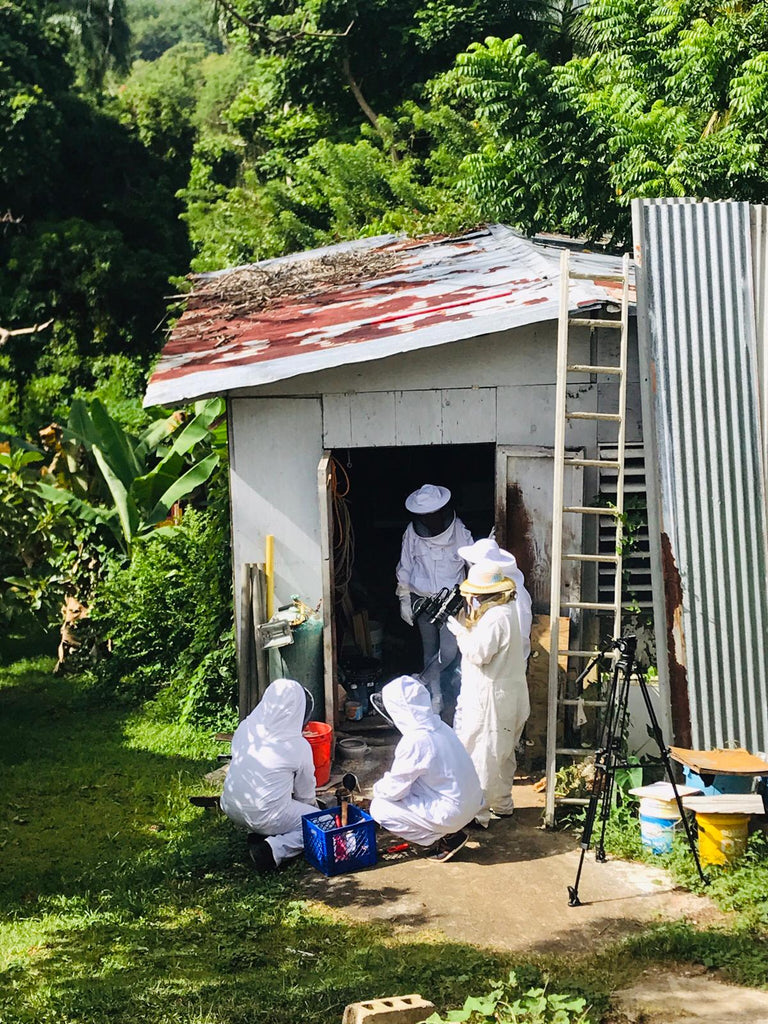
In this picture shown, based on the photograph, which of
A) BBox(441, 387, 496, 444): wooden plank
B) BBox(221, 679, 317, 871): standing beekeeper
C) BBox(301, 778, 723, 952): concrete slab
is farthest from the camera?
BBox(441, 387, 496, 444): wooden plank

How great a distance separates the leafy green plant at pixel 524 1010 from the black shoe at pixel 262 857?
2109 millimetres

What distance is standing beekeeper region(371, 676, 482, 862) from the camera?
6773 millimetres

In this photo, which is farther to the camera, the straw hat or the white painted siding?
the white painted siding

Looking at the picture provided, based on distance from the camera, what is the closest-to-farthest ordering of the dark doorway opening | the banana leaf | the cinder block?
the cinder block < the banana leaf < the dark doorway opening

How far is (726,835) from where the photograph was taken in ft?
21.1

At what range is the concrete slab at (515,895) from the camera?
597 centimetres

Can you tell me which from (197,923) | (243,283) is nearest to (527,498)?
(197,923)

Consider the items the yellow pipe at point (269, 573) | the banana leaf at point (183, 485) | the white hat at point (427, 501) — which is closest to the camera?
the yellow pipe at point (269, 573)

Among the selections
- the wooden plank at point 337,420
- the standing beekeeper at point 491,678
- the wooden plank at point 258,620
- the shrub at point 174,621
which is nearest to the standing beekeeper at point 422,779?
the standing beekeeper at point 491,678

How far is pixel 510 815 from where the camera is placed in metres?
7.61

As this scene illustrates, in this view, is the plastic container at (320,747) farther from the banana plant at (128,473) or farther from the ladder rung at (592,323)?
the banana plant at (128,473)

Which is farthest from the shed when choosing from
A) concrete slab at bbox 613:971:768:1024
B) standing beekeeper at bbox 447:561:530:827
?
concrete slab at bbox 613:971:768:1024

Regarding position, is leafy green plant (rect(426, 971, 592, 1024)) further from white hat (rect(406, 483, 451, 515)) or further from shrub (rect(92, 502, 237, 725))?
shrub (rect(92, 502, 237, 725))

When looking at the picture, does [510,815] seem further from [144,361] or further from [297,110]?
[297,110]
